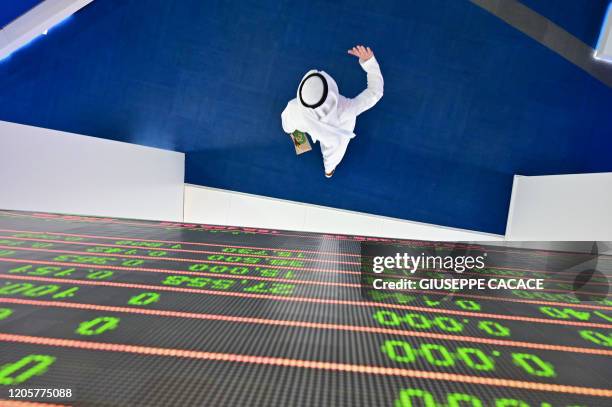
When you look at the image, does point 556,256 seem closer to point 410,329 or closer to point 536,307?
point 536,307

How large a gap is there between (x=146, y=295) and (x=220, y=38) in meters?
3.73

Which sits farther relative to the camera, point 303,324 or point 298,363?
point 303,324

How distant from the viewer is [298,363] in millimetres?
1163

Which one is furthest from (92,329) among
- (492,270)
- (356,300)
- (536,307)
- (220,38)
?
(220,38)

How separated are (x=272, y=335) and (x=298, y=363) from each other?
0.61ft

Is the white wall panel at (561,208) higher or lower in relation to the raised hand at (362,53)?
lower

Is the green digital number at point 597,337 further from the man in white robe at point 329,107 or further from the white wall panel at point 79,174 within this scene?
the white wall panel at point 79,174

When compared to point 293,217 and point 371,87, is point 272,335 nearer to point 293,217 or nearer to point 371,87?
point 371,87

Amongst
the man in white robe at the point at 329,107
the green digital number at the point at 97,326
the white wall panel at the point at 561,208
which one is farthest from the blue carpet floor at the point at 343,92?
the green digital number at the point at 97,326

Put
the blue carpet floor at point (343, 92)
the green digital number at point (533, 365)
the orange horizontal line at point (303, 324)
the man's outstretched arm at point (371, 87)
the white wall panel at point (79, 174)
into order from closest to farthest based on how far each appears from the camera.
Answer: the green digital number at point (533, 365) → the orange horizontal line at point (303, 324) → the white wall panel at point (79, 174) → the man's outstretched arm at point (371, 87) → the blue carpet floor at point (343, 92)

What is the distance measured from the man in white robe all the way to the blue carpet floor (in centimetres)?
48

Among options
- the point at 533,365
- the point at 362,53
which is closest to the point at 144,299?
the point at 533,365

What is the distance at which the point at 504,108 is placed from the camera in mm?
4051

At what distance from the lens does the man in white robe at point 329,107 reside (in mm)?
3188
